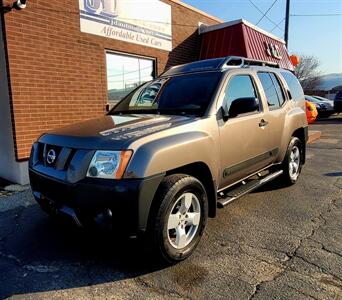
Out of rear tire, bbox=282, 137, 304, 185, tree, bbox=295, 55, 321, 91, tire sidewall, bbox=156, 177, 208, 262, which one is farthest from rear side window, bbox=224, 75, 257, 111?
tree, bbox=295, 55, 321, 91

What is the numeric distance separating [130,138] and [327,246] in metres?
2.34

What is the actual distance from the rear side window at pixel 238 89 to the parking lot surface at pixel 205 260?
4.98ft

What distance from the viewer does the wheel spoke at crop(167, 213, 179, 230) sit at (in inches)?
125

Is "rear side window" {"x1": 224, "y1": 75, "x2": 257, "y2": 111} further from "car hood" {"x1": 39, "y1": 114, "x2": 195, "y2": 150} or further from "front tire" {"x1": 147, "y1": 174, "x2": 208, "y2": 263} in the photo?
"front tire" {"x1": 147, "y1": 174, "x2": 208, "y2": 263}

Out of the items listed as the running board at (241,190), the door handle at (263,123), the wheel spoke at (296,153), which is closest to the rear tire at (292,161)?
the wheel spoke at (296,153)

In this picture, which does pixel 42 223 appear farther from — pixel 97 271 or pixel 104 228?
pixel 104 228

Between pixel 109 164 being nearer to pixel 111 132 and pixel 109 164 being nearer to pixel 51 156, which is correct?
pixel 111 132

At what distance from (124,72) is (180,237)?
6.14 metres

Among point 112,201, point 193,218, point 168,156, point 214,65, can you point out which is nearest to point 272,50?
point 214,65

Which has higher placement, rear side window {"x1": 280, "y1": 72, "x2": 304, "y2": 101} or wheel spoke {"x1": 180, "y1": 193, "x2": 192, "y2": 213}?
rear side window {"x1": 280, "y1": 72, "x2": 304, "y2": 101}

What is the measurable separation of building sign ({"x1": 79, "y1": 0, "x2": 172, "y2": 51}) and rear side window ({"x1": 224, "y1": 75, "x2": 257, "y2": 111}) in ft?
14.1

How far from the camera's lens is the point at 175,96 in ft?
14.1

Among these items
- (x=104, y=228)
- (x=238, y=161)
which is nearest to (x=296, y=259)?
(x=238, y=161)

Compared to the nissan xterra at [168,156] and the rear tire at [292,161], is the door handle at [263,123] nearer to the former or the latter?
the nissan xterra at [168,156]
